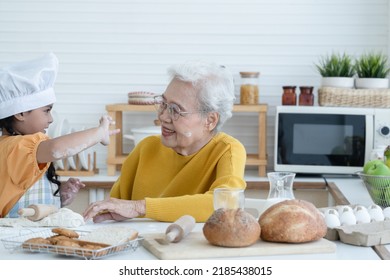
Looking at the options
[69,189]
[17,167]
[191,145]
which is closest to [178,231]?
[17,167]

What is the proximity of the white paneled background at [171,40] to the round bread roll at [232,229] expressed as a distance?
2.74m

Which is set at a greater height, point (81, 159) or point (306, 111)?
point (306, 111)

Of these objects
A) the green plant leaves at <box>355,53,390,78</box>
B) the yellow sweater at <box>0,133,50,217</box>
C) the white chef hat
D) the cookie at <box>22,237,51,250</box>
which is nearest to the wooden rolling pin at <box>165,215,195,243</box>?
the cookie at <box>22,237,51,250</box>

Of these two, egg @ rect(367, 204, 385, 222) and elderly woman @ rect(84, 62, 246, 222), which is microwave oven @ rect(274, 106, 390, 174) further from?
egg @ rect(367, 204, 385, 222)

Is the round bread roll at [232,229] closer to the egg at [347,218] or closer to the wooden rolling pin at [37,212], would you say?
the egg at [347,218]

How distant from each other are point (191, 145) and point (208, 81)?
10.5 inches

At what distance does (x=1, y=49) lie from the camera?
15.6 feet

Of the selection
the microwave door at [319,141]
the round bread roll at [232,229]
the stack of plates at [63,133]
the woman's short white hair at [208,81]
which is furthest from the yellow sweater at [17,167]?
the microwave door at [319,141]

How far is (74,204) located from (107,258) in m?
2.36

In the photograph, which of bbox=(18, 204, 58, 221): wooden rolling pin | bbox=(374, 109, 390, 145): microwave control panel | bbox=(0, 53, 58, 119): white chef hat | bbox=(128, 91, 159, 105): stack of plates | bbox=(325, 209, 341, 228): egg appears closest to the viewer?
bbox=(325, 209, 341, 228): egg

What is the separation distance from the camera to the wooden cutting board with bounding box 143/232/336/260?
6.39 feet

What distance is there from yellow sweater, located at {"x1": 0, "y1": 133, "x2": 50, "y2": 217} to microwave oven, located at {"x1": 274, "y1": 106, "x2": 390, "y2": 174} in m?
1.85

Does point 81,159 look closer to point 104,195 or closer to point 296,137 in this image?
point 104,195

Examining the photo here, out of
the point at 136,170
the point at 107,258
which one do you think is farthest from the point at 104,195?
the point at 107,258
